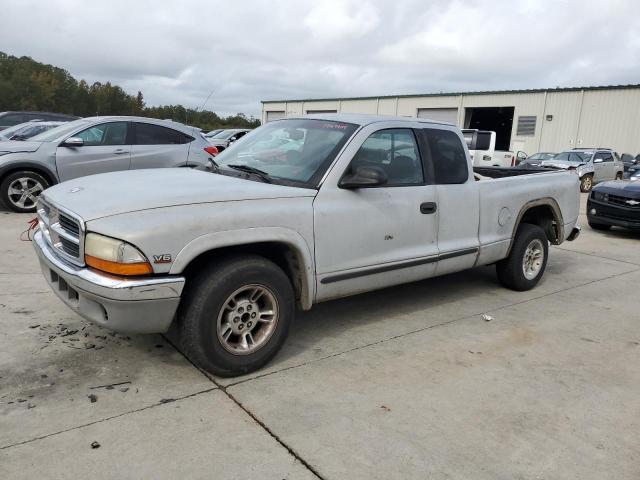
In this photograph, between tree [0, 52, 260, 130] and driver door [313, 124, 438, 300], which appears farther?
tree [0, 52, 260, 130]

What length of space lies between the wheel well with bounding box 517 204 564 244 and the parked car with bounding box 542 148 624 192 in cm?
1445

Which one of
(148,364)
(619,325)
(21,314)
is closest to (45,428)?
(148,364)

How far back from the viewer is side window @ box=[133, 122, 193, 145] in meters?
9.48

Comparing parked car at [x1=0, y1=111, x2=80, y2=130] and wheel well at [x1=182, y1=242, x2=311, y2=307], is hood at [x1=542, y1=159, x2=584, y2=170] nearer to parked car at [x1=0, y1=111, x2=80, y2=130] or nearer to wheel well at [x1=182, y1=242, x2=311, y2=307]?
parked car at [x1=0, y1=111, x2=80, y2=130]

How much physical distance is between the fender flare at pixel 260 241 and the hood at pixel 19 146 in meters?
6.83

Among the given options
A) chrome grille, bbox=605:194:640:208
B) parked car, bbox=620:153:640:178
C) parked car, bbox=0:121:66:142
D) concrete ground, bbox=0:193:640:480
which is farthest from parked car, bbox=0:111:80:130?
parked car, bbox=620:153:640:178

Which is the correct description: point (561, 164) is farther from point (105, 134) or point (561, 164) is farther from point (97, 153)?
point (97, 153)

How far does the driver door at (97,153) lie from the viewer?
882 cm

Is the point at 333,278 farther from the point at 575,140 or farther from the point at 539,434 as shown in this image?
the point at 575,140

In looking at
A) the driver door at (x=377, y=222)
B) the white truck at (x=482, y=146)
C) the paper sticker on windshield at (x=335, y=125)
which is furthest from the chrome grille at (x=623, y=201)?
the white truck at (x=482, y=146)

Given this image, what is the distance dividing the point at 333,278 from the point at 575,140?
33.2m

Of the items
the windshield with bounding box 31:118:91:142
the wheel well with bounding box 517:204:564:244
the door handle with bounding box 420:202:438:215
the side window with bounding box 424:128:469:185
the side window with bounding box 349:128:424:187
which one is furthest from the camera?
the windshield with bounding box 31:118:91:142

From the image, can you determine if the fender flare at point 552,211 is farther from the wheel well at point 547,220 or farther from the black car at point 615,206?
the black car at point 615,206

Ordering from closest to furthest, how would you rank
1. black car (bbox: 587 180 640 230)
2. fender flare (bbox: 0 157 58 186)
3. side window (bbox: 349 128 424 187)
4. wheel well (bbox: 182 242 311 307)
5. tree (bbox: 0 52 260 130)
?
wheel well (bbox: 182 242 311 307) < side window (bbox: 349 128 424 187) < fender flare (bbox: 0 157 58 186) < black car (bbox: 587 180 640 230) < tree (bbox: 0 52 260 130)
